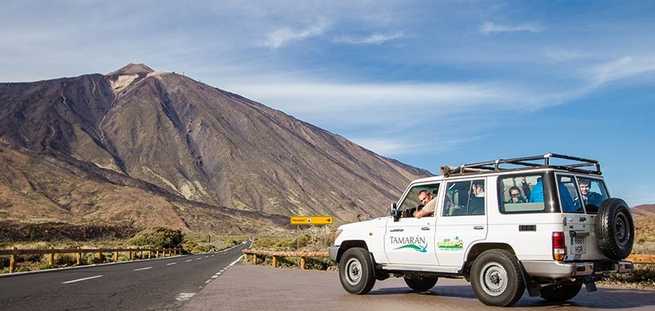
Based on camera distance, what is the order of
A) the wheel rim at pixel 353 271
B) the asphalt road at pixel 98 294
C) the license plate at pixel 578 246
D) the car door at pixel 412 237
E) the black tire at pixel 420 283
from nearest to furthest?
the license plate at pixel 578 246, the asphalt road at pixel 98 294, the car door at pixel 412 237, the wheel rim at pixel 353 271, the black tire at pixel 420 283

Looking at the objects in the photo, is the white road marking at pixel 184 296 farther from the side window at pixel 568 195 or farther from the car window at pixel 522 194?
the side window at pixel 568 195

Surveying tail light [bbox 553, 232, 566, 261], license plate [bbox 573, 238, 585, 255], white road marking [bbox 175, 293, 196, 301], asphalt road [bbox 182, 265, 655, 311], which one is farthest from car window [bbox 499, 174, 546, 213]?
white road marking [bbox 175, 293, 196, 301]

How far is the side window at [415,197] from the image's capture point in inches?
470

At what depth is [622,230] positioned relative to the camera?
10383mm

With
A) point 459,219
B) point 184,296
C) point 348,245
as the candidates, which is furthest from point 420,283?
point 184,296

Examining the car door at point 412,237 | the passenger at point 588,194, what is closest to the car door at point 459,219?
the car door at point 412,237

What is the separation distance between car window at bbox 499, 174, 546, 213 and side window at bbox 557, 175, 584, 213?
29 centimetres

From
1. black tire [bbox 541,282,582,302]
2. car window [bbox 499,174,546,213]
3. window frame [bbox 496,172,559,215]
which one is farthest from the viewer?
black tire [bbox 541,282,582,302]

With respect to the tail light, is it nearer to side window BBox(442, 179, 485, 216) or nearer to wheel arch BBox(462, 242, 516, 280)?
wheel arch BBox(462, 242, 516, 280)

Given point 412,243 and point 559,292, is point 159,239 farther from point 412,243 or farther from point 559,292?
point 559,292

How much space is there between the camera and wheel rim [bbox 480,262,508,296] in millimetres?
10086

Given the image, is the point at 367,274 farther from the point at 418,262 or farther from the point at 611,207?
the point at 611,207

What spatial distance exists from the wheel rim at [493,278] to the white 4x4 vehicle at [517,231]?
0.6 inches

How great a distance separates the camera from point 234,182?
19600 cm
